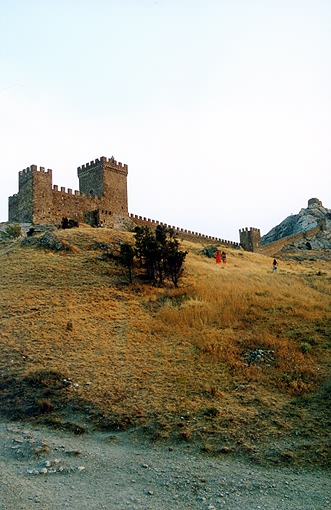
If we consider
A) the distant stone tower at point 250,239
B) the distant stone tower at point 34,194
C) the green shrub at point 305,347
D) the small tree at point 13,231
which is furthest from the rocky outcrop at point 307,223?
the green shrub at point 305,347

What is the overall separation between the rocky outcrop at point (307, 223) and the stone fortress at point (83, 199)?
2354 cm

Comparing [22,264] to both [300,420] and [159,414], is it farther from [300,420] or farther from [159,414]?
[300,420]

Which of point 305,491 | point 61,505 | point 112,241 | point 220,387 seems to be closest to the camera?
point 61,505

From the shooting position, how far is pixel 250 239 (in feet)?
183

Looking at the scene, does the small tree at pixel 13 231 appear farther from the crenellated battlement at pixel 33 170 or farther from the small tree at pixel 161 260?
the small tree at pixel 161 260

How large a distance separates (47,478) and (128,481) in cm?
143

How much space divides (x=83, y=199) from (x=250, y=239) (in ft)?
78.9

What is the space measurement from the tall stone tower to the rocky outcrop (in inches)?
1155

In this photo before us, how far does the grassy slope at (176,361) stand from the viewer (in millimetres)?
9969

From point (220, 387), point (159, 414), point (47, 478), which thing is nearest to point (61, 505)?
point (47, 478)

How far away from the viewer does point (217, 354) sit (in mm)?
13938

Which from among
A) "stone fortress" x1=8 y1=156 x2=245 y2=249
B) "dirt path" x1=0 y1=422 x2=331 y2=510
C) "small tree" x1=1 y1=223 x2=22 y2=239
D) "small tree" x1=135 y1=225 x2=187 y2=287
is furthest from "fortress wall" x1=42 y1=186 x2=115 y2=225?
"dirt path" x1=0 y1=422 x2=331 y2=510

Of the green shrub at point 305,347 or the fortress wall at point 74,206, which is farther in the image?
the fortress wall at point 74,206

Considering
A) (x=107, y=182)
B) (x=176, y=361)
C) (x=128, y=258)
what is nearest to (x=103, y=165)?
(x=107, y=182)
